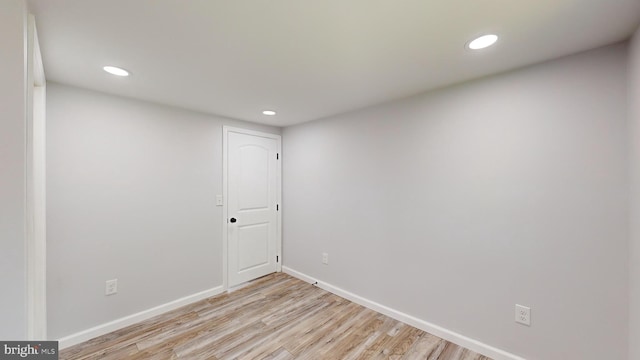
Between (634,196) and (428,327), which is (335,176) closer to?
(428,327)

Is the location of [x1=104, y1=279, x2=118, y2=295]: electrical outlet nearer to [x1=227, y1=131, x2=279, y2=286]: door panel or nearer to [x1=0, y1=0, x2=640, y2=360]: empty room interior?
[x1=0, y1=0, x2=640, y2=360]: empty room interior

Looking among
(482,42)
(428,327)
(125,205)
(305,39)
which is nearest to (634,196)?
(482,42)

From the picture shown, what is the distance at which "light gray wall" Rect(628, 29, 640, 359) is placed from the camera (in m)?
1.31

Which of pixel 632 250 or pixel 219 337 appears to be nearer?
pixel 632 250

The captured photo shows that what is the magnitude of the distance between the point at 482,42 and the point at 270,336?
2721mm

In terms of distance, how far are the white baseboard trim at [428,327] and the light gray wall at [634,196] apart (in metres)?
0.71

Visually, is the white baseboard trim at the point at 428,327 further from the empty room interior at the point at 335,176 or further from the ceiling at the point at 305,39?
the ceiling at the point at 305,39

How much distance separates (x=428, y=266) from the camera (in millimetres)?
2293

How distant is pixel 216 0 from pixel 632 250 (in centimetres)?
254

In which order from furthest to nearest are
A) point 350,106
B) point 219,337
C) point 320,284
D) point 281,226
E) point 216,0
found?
point 281,226 < point 320,284 < point 350,106 < point 219,337 < point 216,0

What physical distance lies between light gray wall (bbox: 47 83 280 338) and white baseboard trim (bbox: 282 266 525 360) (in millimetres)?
1543

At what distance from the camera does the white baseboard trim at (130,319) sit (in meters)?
2.09

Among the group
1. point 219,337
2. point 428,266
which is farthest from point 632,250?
point 219,337

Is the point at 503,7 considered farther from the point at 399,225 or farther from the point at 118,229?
the point at 118,229
